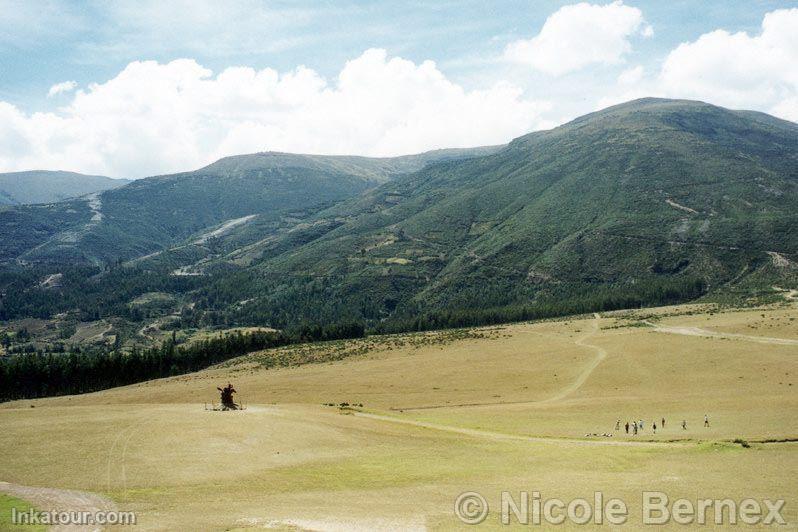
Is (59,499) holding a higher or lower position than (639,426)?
higher

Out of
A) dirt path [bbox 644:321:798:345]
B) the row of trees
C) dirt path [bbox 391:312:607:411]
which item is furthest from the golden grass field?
the row of trees

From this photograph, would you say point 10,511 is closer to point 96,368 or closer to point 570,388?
point 570,388

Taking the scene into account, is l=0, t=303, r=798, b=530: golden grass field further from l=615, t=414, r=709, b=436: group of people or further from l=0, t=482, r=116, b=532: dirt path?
l=615, t=414, r=709, b=436: group of people

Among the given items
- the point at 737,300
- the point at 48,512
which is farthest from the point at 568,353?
the point at 737,300

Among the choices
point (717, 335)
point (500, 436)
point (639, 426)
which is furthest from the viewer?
point (717, 335)

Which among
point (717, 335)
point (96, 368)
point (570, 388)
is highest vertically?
point (717, 335)

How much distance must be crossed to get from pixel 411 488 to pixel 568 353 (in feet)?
231

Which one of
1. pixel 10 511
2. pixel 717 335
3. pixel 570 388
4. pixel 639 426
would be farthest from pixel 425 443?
pixel 717 335

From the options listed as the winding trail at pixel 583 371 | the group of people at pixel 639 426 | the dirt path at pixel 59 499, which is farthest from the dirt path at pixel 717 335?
the dirt path at pixel 59 499

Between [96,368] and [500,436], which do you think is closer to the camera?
[500,436]

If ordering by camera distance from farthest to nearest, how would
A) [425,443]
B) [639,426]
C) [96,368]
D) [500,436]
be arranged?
[96,368] < [639,426] < [500,436] < [425,443]

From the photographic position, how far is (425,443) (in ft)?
134

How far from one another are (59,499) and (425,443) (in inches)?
929

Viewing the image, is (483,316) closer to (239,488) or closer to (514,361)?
(514,361)
